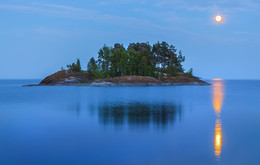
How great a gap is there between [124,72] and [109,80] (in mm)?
11066

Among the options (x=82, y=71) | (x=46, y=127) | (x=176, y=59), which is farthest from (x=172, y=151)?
(x=176, y=59)

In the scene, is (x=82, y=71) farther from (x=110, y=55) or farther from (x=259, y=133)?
(x=259, y=133)

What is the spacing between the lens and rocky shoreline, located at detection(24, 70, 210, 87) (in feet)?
467

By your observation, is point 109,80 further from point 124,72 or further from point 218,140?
point 218,140

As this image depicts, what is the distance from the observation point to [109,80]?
142625mm

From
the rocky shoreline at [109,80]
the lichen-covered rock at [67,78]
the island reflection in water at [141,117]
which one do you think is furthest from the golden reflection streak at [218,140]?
the lichen-covered rock at [67,78]

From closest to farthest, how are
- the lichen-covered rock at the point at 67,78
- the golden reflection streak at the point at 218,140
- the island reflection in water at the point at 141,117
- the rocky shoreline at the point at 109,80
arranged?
the golden reflection streak at the point at 218,140
the island reflection in water at the point at 141,117
the rocky shoreline at the point at 109,80
the lichen-covered rock at the point at 67,78

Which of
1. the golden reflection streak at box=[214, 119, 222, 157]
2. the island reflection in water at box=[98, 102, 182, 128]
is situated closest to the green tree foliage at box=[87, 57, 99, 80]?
the island reflection in water at box=[98, 102, 182, 128]

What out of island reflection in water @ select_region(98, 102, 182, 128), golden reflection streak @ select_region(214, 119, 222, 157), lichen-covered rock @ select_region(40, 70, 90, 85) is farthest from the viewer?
lichen-covered rock @ select_region(40, 70, 90, 85)

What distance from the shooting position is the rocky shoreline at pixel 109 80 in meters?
142

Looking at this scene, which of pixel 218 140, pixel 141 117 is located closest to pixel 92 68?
pixel 141 117

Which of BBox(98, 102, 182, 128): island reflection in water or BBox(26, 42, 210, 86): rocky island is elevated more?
BBox(26, 42, 210, 86): rocky island

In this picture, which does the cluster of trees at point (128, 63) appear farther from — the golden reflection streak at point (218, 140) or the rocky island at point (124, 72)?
the golden reflection streak at point (218, 140)

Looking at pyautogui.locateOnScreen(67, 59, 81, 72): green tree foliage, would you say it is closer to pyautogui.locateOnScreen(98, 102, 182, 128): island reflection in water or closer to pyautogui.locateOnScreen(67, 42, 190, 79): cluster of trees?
pyautogui.locateOnScreen(67, 42, 190, 79): cluster of trees
